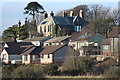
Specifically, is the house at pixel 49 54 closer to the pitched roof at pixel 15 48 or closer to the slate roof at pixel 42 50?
the slate roof at pixel 42 50

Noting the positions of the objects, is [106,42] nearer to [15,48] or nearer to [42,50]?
[42,50]

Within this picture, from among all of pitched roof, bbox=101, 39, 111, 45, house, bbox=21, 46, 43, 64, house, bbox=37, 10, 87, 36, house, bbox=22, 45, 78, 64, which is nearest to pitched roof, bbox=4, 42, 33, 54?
house, bbox=21, 46, 43, 64

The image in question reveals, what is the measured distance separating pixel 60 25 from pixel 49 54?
14.6 m

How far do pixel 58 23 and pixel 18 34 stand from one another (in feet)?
18.4

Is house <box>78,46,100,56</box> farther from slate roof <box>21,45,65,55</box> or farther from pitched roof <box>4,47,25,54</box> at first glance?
pitched roof <box>4,47,25,54</box>

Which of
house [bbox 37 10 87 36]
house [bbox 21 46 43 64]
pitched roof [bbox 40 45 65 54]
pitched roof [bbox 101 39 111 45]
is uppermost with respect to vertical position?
house [bbox 37 10 87 36]

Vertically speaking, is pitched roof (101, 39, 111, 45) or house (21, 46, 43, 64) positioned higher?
pitched roof (101, 39, 111, 45)

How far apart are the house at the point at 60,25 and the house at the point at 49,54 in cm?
1176

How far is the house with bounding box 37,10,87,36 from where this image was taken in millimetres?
46156

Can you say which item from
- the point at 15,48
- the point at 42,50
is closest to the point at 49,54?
the point at 42,50

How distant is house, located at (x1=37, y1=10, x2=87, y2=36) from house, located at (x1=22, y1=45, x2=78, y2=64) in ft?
38.6

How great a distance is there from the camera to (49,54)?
32031mm

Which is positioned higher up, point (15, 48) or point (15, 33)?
point (15, 33)

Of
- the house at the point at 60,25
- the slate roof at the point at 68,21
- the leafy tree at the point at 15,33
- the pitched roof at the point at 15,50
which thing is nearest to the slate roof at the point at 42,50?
the pitched roof at the point at 15,50
